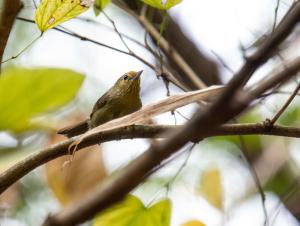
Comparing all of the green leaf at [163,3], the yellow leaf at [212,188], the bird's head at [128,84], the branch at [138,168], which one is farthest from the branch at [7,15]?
the yellow leaf at [212,188]

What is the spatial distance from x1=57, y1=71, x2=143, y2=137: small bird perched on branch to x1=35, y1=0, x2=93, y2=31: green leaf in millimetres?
519

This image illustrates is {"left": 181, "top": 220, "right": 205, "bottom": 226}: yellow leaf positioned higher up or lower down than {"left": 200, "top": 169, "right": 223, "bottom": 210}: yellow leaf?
higher up

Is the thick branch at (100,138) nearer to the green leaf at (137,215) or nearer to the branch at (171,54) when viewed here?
the green leaf at (137,215)

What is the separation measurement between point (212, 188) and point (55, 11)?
2.57ft

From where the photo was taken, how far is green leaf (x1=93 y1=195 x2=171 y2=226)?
95 centimetres

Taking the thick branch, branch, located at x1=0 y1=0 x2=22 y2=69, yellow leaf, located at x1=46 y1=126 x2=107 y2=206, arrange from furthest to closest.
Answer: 1. yellow leaf, located at x1=46 y1=126 x2=107 y2=206
2. the thick branch
3. branch, located at x1=0 y1=0 x2=22 y2=69

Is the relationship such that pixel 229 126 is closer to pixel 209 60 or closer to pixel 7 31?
pixel 7 31

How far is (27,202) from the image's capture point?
6.68 feet

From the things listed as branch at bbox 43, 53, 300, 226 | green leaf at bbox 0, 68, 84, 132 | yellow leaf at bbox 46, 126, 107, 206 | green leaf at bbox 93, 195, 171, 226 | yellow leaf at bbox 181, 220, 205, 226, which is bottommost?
yellow leaf at bbox 46, 126, 107, 206

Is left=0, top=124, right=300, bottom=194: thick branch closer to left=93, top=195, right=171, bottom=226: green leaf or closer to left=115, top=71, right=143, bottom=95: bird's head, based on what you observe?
left=93, top=195, right=171, bottom=226: green leaf

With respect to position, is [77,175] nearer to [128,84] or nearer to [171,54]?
[128,84]

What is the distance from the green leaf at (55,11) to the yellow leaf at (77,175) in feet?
1.28

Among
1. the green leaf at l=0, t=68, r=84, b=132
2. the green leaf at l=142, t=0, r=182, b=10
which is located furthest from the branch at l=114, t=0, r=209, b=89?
the green leaf at l=0, t=68, r=84, b=132

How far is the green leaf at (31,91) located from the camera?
1.73 ft
